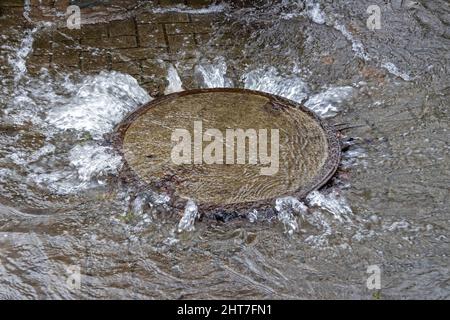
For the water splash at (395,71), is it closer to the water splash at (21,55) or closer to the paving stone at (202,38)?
the paving stone at (202,38)

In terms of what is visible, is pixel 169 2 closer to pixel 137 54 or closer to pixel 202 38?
pixel 202 38

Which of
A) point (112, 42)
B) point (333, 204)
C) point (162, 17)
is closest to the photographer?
point (333, 204)

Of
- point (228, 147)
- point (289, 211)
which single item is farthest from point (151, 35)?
point (289, 211)

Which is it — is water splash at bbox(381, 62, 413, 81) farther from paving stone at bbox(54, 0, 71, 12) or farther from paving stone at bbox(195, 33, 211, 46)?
paving stone at bbox(54, 0, 71, 12)

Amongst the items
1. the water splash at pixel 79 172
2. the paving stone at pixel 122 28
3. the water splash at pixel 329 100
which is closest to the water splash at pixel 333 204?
the water splash at pixel 329 100

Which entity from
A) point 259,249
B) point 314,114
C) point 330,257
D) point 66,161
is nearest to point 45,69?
point 66,161

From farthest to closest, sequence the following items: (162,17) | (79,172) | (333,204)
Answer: (162,17) → (79,172) → (333,204)

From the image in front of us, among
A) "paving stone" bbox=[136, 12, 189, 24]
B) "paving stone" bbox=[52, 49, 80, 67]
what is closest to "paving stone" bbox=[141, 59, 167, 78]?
"paving stone" bbox=[52, 49, 80, 67]

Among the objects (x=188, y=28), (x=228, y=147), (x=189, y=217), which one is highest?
(x=188, y=28)
